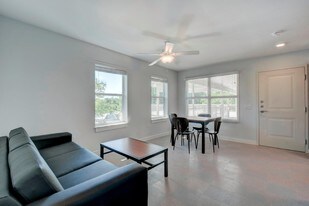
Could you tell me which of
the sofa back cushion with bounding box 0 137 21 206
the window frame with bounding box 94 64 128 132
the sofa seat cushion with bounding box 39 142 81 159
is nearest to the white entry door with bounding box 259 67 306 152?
the window frame with bounding box 94 64 128 132

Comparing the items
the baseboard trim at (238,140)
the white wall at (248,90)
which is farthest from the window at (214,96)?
the baseboard trim at (238,140)

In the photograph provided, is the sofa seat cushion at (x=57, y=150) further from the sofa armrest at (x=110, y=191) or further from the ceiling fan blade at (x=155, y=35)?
the ceiling fan blade at (x=155, y=35)

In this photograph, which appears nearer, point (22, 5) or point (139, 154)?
point (22, 5)

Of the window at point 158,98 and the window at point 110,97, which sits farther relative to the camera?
the window at point 158,98

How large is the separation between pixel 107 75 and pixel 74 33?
1132mm

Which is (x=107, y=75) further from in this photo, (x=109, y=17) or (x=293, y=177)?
(x=293, y=177)

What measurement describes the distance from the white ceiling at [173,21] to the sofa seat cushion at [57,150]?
6.33 feet

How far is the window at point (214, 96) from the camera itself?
4.57m

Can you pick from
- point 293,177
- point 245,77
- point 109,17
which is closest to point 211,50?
point 245,77

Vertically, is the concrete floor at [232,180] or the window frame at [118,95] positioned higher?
the window frame at [118,95]

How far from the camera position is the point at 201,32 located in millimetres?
2652

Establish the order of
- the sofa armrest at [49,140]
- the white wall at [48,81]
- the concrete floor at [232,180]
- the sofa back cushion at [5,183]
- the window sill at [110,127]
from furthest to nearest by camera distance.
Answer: the window sill at [110,127] → the white wall at [48,81] → the sofa armrest at [49,140] → the concrete floor at [232,180] → the sofa back cushion at [5,183]

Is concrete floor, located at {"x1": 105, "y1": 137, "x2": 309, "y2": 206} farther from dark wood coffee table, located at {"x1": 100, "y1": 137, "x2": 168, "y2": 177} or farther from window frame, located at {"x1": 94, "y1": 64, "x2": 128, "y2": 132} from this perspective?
window frame, located at {"x1": 94, "y1": 64, "x2": 128, "y2": 132}

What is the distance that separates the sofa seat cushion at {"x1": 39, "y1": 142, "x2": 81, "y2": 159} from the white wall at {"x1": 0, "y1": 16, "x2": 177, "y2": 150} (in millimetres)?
610
